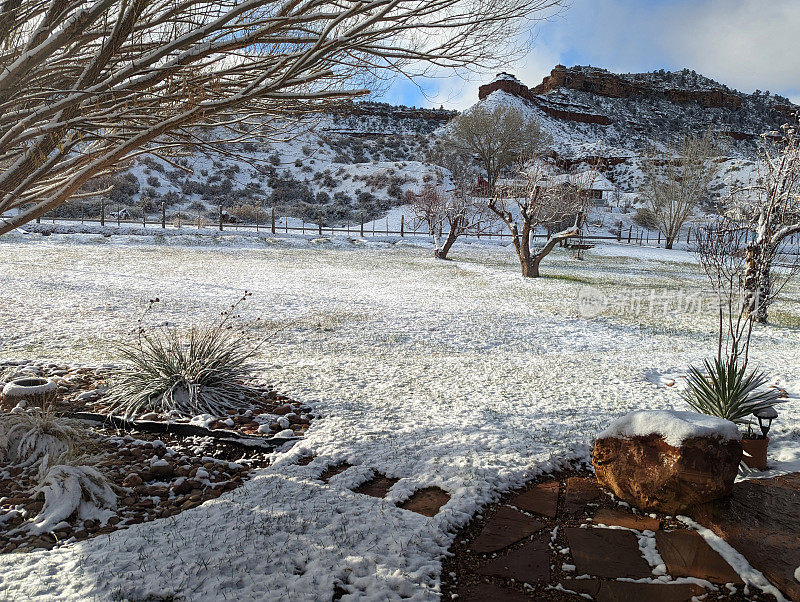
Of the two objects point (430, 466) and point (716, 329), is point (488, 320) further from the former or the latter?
point (430, 466)

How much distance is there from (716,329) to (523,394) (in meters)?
6.37

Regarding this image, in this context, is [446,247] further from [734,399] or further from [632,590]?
[632,590]

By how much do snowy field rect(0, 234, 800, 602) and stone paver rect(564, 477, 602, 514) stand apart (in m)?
0.25

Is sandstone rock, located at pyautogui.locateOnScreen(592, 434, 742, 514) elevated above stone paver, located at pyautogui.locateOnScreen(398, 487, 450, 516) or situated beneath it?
elevated above

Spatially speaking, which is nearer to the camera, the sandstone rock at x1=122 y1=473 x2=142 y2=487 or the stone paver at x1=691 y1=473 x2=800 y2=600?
the stone paver at x1=691 y1=473 x2=800 y2=600

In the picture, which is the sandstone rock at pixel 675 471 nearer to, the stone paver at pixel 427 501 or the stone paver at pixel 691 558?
the stone paver at pixel 691 558

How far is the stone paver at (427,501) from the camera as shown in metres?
3.20

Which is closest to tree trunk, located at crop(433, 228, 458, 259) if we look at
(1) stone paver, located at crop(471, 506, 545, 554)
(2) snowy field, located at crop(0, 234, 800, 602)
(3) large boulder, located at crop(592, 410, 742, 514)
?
(2) snowy field, located at crop(0, 234, 800, 602)

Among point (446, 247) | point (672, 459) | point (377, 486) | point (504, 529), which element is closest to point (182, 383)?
point (377, 486)

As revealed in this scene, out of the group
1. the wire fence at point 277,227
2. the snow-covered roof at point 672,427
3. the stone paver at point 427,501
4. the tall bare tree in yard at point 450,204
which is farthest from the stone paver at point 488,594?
the wire fence at point 277,227

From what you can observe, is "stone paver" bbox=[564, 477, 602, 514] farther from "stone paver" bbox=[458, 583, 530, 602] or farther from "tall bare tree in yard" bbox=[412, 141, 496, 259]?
"tall bare tree in yard" bbox=[412, 141, 496, 259]

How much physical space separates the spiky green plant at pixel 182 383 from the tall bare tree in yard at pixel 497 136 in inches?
1637

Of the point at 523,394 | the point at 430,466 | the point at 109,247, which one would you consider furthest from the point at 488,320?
the point at 109,247

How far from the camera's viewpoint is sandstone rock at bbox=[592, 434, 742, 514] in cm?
310
